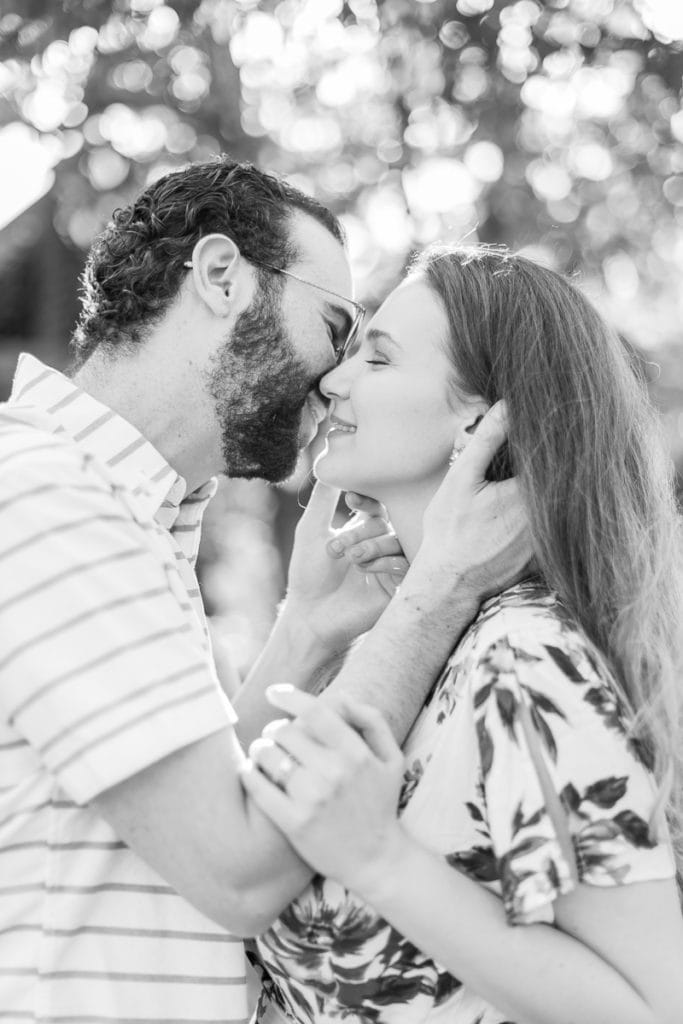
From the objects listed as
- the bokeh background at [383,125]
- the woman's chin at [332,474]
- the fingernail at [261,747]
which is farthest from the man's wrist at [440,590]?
the bokeh background at [383,125]

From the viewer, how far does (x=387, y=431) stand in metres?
2.79

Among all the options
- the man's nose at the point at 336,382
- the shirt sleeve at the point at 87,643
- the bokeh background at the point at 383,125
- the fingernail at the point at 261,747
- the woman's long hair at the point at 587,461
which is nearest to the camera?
the shirt sleeve at the point at 87,643

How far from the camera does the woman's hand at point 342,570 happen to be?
3.07m

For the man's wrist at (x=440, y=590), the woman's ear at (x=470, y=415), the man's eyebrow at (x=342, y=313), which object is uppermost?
the man's eyebrow at (x=342, y=313)

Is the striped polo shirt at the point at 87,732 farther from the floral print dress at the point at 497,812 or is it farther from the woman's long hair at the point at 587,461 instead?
the woman's long hair at the point at 587,461

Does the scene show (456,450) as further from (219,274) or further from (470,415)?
(219,274)

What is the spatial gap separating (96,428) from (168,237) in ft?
2.46

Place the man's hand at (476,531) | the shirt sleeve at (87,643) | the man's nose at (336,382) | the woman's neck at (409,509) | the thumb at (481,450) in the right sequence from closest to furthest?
the shirt sleeve at (87,643)
the man's hand at (476,531)
the thumb at (481,450)
the woman's neck at (409,509)
the man's nose at (336,382)

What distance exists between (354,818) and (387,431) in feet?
3.67

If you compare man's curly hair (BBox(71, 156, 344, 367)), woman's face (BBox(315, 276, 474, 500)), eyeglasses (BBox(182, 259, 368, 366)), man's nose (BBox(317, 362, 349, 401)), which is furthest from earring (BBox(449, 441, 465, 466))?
man's curly hair (BBox(71, 156, 344, 367))

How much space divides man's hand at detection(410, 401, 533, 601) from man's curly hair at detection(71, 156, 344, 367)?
978mm

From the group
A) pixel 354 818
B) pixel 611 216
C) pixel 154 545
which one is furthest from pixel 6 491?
pixel 611 216

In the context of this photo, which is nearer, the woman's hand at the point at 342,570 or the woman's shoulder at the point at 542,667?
the woman's shoulder at the point at 542,667

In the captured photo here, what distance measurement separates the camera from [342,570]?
332 cm
